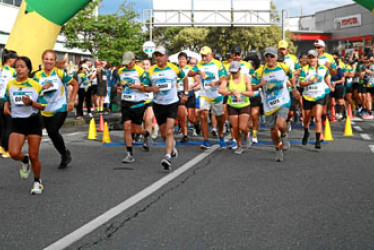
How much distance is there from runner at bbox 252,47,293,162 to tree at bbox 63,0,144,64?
2546cm

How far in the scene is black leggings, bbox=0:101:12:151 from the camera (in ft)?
33.7

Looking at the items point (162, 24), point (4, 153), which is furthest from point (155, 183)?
point (162, 24)

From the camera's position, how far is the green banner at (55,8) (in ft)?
39.0

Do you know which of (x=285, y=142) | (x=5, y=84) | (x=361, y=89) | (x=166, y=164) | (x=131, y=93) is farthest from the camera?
(x=361, y=89)

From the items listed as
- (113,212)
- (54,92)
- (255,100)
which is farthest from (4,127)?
(113,212)

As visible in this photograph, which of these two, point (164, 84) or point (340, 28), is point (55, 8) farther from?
point (340, 28)

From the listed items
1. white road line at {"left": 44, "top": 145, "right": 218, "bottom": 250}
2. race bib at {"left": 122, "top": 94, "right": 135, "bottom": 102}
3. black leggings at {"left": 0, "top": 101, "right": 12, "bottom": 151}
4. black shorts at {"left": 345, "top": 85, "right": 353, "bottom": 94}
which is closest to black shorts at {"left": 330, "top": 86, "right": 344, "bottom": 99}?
black shorts at {"left": 345, "top": 85, "right": 353, "bottom": 94}

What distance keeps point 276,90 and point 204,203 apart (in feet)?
13.2

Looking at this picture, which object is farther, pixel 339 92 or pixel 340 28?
pixel 340 28

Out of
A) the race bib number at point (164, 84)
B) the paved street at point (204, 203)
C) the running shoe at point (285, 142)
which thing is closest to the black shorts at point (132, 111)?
the paved street at point (204, 203)

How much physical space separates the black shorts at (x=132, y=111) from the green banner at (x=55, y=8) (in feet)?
9.41

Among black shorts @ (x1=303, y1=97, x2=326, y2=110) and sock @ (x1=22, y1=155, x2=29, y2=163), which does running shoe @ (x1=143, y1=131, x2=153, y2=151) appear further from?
sock @ (x1=22, y1=155, x2=29, y2=163)

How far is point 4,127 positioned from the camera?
A: 10.6 m

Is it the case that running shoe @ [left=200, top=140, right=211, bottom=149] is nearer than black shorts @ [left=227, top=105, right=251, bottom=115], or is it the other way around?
black shorts @ [left=227, top=105, right=251, bottom=115]
